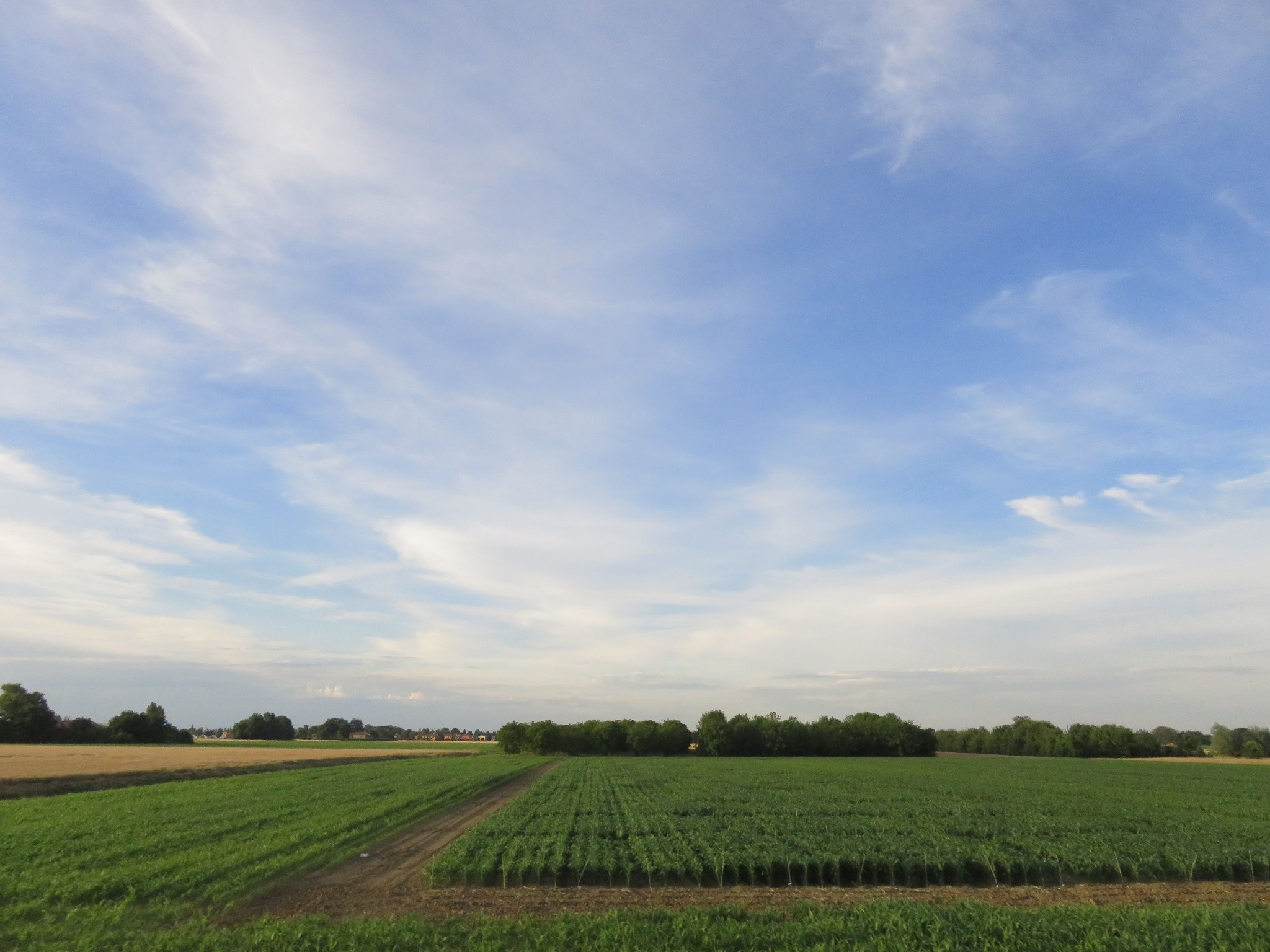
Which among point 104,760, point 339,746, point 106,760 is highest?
point 104,760

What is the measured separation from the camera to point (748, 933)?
43.9ft

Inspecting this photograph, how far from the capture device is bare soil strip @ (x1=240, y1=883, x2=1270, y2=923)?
1552 cm

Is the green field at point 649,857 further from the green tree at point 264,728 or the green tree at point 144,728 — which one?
the green tree at point 264,728

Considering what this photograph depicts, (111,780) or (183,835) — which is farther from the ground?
(183,835)

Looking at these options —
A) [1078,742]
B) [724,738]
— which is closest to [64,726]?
[724,738]

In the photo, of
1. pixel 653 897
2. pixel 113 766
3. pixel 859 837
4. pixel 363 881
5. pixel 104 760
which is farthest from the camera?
pixel 104 760

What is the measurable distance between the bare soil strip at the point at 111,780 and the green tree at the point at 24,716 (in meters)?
69.0

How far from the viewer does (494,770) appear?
69.4 metres

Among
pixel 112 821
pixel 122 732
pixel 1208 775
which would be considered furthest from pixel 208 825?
pixel 122 732

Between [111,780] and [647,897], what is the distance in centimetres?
4749

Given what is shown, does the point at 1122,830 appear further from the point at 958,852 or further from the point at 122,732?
the point at 122,732

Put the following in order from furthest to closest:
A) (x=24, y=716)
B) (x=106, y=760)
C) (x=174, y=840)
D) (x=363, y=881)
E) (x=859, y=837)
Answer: (x=24, y=716), (x=106, y=760), (x=859, y=837), (x=174, y=840), (x=363, y=881)

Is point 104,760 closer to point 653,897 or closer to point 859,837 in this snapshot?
point 653,897

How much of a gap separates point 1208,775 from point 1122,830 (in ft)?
188
